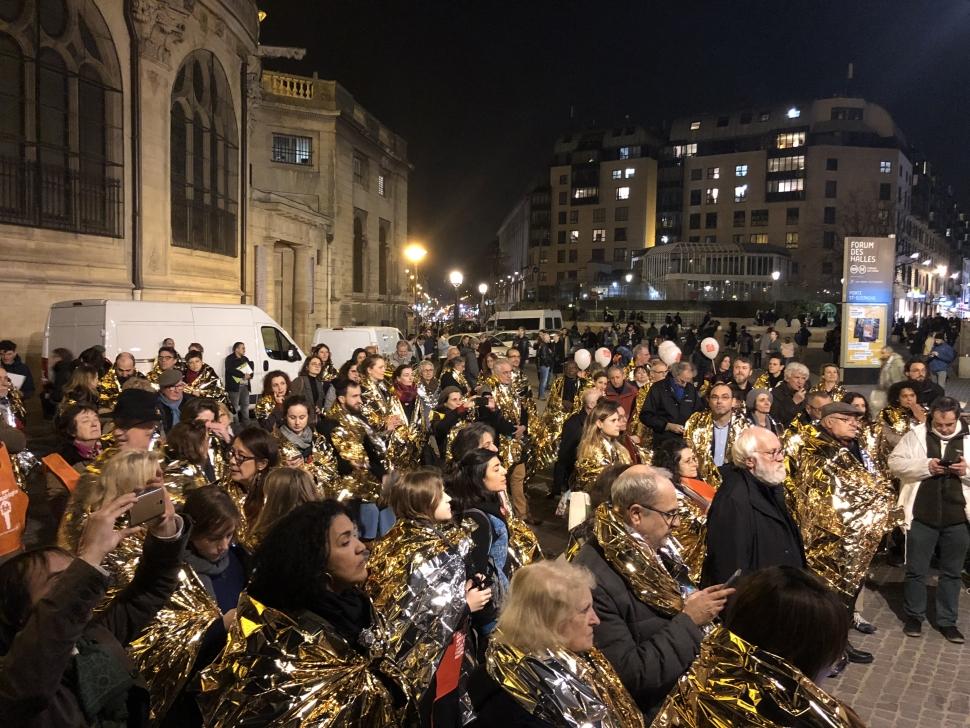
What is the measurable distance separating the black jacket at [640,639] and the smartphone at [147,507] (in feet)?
5.46

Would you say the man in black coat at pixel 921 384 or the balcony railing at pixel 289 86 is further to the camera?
the balcony railing at pixel 289 86

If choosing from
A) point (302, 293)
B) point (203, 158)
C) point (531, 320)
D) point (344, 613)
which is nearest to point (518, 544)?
point (344, 613)

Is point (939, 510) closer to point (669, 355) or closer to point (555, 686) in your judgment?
point (555, 686)

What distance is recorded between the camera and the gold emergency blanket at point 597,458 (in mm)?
6141

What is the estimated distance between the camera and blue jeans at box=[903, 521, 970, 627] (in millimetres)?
5621

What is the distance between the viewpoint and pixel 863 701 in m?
4.60

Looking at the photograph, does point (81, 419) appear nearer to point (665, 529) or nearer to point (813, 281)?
point (665, 529)

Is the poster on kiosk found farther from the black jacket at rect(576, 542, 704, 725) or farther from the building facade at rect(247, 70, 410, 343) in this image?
the building facade at rect(247, 70, 410, 343)

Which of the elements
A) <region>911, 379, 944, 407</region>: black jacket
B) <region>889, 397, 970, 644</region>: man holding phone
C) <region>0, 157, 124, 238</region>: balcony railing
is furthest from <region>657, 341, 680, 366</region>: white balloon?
<region>0, 157, 124, 238</region>: balcony railing

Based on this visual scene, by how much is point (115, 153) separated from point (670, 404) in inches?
635

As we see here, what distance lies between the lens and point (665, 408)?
8.31m

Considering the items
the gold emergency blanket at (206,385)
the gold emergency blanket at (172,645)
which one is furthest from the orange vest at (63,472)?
the gold emergency blanket at (206,385)

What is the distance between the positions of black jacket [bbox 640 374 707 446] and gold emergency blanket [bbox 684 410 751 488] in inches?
45.8

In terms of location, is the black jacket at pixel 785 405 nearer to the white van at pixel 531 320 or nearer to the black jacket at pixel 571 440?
the black jacket at pixel 571 440
